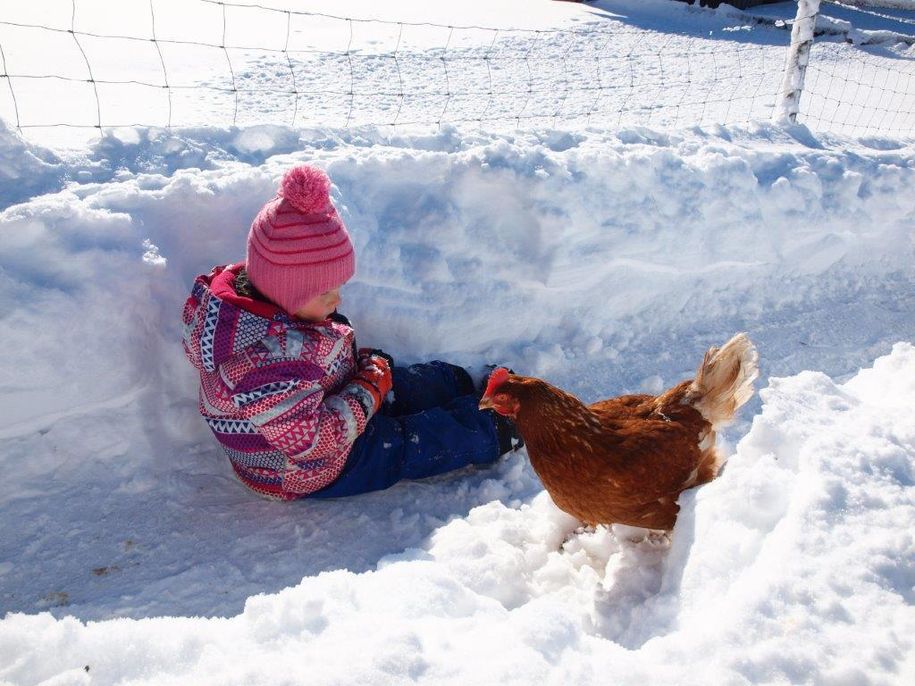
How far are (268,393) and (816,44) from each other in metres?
10.8

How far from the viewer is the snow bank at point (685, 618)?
164 centimetres

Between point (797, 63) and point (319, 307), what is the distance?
4.82 meters

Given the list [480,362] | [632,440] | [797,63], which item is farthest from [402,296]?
[797,63]

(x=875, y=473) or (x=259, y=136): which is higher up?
(x=259, y=136)

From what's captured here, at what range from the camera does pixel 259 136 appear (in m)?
3.84

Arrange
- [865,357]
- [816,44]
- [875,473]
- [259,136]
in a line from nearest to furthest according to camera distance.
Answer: [875,473], [259,136], [865,357], [816,44]

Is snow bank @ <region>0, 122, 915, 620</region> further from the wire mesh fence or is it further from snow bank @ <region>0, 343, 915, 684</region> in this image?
the wire mesh fence

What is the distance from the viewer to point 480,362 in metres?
3.76

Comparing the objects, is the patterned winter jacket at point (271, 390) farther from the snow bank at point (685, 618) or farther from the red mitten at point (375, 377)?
the snow bank at point (685, 618)

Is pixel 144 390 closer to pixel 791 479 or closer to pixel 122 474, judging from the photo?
→ pixel 122 474

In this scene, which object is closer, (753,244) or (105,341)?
(105,341)

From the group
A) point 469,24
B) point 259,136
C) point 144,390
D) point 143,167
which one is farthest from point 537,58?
point 144,390

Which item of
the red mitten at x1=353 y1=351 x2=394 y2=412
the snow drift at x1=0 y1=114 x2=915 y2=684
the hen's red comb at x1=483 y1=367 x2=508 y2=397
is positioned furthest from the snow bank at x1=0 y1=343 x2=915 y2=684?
the red mitten at x1=353 y1=351 x2=394 y2=412

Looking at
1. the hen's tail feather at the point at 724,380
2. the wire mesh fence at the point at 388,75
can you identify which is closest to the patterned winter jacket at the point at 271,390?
the hen's tail feather at the point at 724,380
